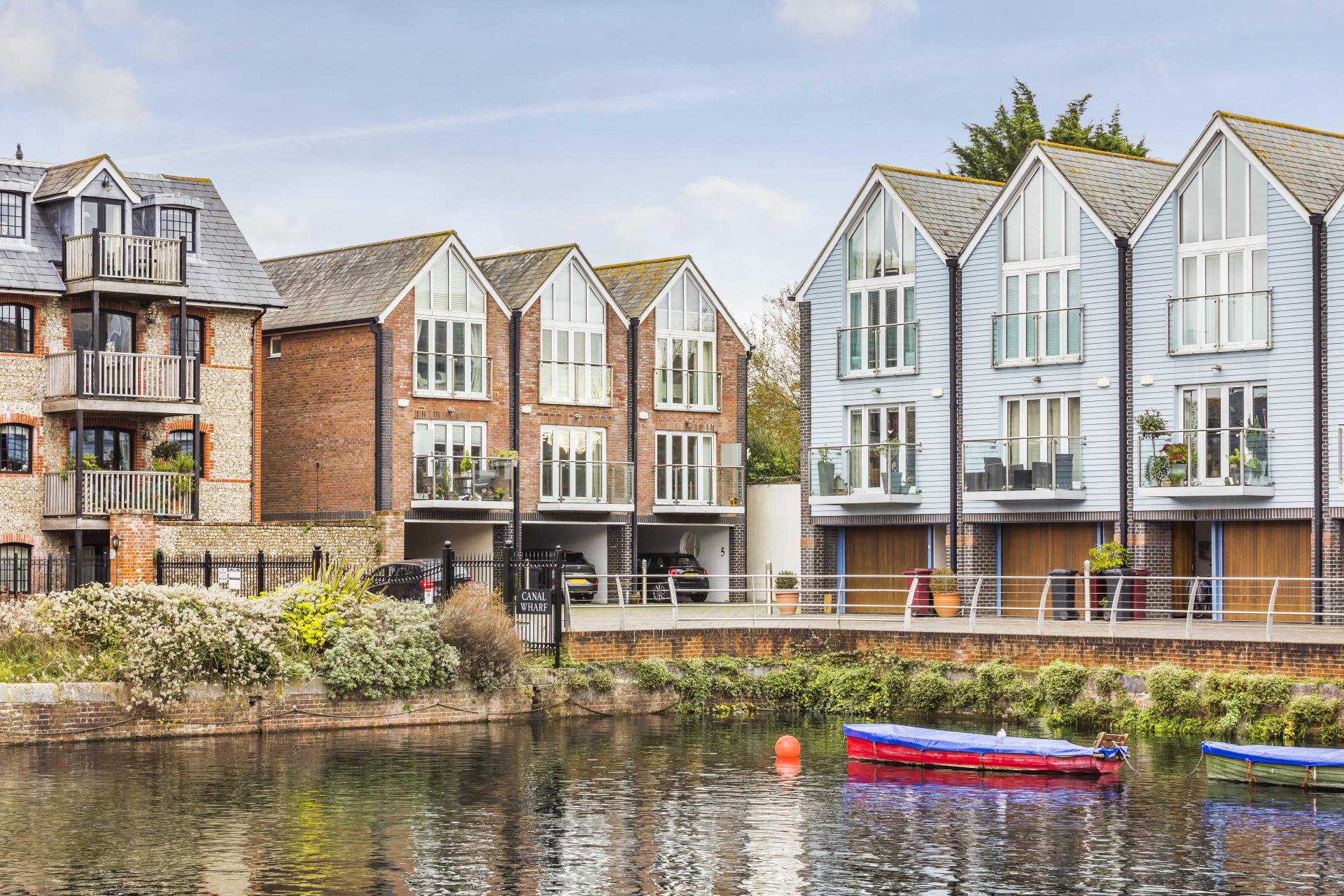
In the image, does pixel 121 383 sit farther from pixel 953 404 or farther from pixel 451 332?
pixel 953 404

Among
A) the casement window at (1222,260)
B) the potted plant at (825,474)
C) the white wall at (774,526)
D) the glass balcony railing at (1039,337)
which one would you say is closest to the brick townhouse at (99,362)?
the potted plant at (825,474)

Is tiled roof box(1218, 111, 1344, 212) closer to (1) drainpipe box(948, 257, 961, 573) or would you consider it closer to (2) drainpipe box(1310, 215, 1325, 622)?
(2) drainpipe box(1310, 215, 1325, 622)

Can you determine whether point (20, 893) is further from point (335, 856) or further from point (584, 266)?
point (584, 266)

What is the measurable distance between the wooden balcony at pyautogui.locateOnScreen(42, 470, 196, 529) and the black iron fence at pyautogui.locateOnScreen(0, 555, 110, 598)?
115cm

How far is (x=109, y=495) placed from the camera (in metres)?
42.8

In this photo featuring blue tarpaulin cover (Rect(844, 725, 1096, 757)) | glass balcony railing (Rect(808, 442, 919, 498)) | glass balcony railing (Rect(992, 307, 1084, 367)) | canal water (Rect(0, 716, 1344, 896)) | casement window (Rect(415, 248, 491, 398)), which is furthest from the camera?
casement window (Rect(415, 248, 491, 398))

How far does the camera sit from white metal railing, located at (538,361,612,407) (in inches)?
2041

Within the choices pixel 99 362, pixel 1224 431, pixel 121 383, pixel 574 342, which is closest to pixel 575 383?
pixel 574 342

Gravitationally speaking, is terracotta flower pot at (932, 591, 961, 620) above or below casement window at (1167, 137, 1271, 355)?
below

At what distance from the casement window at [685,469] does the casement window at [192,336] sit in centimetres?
1358

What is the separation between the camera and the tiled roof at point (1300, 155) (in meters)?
39.8

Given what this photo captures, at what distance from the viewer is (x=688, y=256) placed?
5422 centimetres

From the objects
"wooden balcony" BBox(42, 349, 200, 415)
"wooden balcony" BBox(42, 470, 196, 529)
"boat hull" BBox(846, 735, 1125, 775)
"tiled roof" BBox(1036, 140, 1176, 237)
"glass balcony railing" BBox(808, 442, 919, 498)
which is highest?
"tiled roof" BBox(1036, 140, 1176, 237)

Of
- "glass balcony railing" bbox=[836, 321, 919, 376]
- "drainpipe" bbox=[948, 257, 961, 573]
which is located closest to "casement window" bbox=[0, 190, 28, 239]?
"glass balcony railing" bbox=[836, 321, 919, 376]
